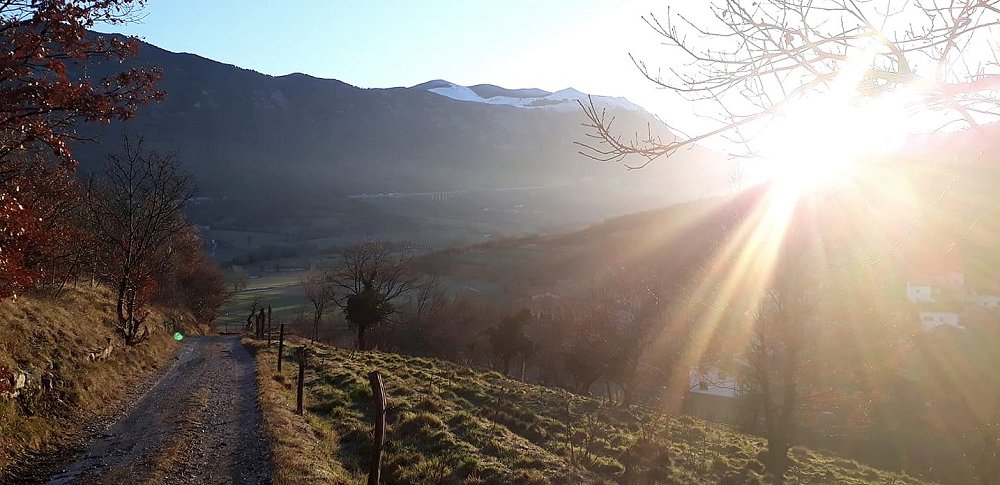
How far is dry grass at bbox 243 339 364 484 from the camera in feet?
28.8

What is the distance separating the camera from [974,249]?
6.38 meters

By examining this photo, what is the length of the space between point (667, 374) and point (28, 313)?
2749 cm

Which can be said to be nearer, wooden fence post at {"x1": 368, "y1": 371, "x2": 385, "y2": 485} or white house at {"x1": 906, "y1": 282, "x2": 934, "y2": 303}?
wooden fence post at {"x1": 368, "y1": 371, "x2": 385, "y2": 485}

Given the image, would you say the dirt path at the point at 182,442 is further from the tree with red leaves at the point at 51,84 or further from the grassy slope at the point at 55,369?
the tree with red leaves at the point at 51,84

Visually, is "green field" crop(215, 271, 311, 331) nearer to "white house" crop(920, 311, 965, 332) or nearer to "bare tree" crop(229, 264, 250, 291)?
"bare tree" crop(229, 264, 250, 291)

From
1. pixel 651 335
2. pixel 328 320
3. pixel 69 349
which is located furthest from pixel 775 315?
pixel 328 320

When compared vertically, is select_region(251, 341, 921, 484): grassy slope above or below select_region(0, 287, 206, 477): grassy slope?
below

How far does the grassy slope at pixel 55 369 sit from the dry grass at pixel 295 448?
3.64m

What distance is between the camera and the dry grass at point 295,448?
8766 mm

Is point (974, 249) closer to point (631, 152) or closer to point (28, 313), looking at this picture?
point (631, 152)

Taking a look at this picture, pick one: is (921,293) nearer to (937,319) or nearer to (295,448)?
(937,319)

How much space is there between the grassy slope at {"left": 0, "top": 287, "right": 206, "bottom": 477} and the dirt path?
76 centimetres

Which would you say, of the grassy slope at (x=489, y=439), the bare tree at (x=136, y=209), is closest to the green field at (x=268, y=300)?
the bare tree at (x=136, y=209)

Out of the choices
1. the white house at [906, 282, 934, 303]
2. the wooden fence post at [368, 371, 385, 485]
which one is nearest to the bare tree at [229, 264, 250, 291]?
the white house at [906, 282, 934, 303]
